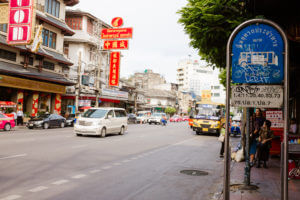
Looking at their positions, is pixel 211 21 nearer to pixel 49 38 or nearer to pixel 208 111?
pixel 208 111

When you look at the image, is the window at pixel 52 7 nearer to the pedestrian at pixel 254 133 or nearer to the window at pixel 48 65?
the window at pixel 48 65

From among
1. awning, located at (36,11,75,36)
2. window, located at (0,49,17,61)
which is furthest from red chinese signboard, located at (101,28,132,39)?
window, located at (0,49,17,61)

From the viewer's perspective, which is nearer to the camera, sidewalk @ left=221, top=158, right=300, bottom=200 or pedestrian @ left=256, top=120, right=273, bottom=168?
sidewalk @ left=221, top=158, right=300, bottom=200

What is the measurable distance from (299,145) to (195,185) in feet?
9.38

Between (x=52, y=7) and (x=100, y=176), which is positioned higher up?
(x=52, y=7)

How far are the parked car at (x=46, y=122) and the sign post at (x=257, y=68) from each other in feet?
74.0

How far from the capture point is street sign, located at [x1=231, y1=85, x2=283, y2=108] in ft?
14.4

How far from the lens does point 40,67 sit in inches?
1248

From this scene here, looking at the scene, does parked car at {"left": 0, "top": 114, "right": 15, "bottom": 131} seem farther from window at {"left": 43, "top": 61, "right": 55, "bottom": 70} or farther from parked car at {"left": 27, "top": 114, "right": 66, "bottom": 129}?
window at {"left": 43, "top": 61, "right": 55, "bottom": 70}

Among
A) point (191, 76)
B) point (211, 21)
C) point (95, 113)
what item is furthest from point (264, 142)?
point (191, 76)

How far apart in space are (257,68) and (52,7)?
1369 inches

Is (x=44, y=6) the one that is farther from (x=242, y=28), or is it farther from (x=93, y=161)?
(x=242, y=28)

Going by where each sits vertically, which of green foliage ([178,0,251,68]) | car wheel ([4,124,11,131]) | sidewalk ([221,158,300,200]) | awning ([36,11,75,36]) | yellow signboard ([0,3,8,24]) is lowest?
sidewalk ([221,158,300,200])

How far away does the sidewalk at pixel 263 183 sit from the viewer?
5.98 metres
